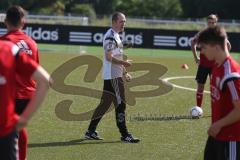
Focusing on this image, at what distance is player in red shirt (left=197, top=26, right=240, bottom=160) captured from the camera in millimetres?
5812

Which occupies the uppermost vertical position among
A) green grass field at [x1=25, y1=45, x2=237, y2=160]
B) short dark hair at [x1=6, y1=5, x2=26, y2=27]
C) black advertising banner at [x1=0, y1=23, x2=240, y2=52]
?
short dark hair at [x1=6, y1=5, x2=26, y2=27]

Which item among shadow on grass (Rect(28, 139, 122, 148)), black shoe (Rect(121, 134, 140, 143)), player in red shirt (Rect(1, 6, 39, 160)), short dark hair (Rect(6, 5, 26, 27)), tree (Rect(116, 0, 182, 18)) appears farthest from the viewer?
tree (Rect(116, 0, 182, 18))

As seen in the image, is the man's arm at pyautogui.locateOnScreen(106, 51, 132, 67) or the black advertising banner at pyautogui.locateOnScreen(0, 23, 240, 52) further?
the black advertising banner at pyautogui.locateOnScreen(0, 23, 240, 52)

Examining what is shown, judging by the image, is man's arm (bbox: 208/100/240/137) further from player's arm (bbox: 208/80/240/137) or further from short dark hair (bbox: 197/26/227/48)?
short dark hair (bbox: 197/26/227/48)

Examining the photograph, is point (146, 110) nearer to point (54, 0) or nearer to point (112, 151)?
point (112, 151)

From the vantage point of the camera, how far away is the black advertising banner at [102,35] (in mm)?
30766

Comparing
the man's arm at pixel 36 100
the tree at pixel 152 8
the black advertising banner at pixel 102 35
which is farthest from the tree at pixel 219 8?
the man's arm at pixel 36 100

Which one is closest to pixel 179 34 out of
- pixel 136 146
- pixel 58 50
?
pixel 58 50

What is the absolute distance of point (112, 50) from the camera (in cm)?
1046

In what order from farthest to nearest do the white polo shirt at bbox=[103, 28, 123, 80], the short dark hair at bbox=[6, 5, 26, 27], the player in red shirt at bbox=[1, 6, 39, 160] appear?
1. the white polo shirt at bbox=[103, 28, 123, 80]
2. the player in red shirt at bbox=[1, 6, 39, 160]
3. the short dark hair at bbox=[6, 5, 26, 27]

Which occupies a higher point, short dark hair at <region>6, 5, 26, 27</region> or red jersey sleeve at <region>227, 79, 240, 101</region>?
short dark hair at <region>6, 5, 26, 27</region>

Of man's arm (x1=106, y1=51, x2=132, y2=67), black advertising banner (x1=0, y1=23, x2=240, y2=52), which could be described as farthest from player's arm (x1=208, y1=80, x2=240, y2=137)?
black advertising banner (x1=0, y1=23, x2=240, y2=52)

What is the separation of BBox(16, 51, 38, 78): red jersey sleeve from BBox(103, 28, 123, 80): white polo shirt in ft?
17.0

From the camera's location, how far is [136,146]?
1043cm
